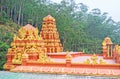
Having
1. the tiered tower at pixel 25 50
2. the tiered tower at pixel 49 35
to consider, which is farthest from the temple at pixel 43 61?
the tiered tower at pixel 49 35

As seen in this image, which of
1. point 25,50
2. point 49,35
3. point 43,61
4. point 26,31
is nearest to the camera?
point 43,61

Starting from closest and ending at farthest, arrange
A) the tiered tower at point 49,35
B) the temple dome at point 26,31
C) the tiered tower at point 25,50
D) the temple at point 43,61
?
the temple at point 43,61, the tiered tower at point 25,50, the temple dome at point 26,31, the tiered tower at point 49,35

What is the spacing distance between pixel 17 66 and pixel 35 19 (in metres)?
20.4

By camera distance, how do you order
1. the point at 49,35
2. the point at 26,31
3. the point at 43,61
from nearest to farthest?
the point at 43,61
the point at 26,31
the point at 49,35

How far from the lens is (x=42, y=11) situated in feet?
103

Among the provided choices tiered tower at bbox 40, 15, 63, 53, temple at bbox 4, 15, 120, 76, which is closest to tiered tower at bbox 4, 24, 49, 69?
temple at bbox 4, 15, 120, 76

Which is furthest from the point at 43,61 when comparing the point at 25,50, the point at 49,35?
the point at 49,35

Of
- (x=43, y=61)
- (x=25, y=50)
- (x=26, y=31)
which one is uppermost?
(x=26, y=31)

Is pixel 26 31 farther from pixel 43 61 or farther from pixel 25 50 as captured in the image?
pixel 43 61

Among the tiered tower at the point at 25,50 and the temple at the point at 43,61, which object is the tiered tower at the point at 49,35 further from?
the tiered tower at the point at 25,50

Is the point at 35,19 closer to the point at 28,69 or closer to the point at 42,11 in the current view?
the point at 42,11

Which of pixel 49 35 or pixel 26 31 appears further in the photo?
pixel 49 35

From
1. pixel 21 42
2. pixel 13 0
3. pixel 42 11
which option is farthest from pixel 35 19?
pixel 21 42

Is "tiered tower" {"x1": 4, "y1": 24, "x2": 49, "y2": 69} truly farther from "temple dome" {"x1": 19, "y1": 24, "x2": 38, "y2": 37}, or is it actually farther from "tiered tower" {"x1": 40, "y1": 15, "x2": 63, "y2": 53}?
"tiered tower" {"x1": 40, "y1": 15, "x2": 63, "y2": 53}
